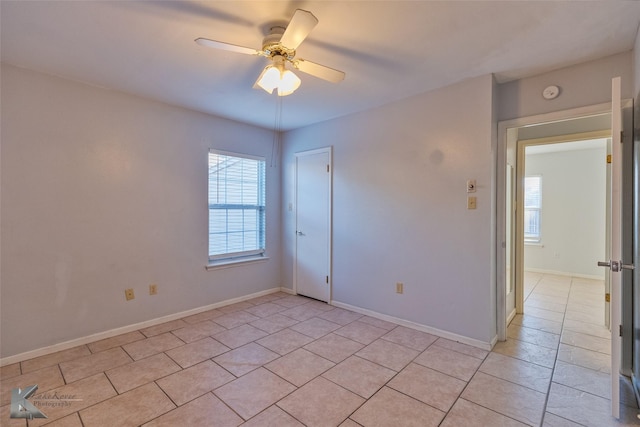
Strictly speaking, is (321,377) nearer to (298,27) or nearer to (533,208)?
(298,27)

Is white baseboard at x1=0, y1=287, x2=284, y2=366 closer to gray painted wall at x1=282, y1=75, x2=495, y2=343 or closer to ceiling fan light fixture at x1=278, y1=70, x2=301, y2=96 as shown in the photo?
gray painted wall at x1=282, y1=75, x2=495, y2=343

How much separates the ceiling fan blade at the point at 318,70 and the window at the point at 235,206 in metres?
2.17

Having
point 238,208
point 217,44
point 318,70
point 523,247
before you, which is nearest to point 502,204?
point 523,247

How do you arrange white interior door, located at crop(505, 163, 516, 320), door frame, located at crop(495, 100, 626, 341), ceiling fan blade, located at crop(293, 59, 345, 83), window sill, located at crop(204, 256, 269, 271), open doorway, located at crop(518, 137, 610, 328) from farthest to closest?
open doorway, located at crop(518, 137, 610, 328)
window sill, located at crop(204, 256, 269, 271)
white interior door, located at crop(505, 163, 516, 320)
door frame, located at crop(495, 100, 626, 341)
ceiling fan blade, located at crop(293, 59, 345, 83)

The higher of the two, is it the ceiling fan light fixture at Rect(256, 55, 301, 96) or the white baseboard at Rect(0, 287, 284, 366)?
the ceiling fan light fixture at Rect(256, 55, 301, 96)

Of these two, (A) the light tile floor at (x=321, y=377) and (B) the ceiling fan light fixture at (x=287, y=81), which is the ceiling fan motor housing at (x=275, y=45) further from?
(A) the light tile floor at (x=321, y=377)

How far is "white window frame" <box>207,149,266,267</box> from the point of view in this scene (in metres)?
3.82

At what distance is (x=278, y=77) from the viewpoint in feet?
6.59

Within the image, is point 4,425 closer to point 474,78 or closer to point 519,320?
point 474,78

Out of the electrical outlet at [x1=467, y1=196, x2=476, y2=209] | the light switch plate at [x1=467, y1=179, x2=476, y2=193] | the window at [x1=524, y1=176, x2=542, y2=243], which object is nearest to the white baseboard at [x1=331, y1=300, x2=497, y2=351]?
the electrical outlet at [x1=467, y1=196, x2=476, y2=209]

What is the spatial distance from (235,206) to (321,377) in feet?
8.27

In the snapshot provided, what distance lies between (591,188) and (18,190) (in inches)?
314

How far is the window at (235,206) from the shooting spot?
3.85 meters

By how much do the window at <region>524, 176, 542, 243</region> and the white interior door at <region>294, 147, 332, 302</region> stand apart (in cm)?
449
